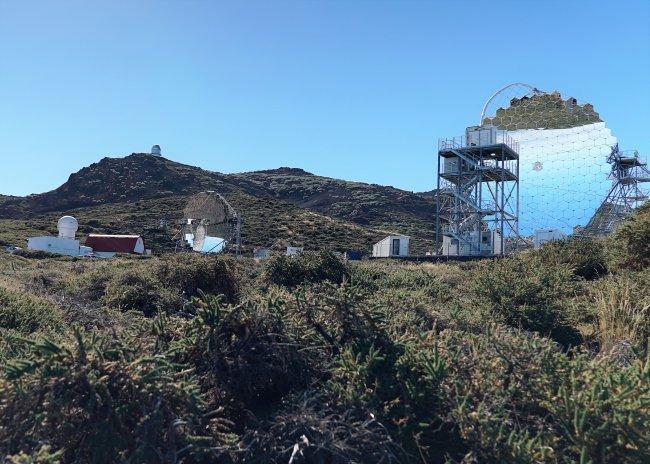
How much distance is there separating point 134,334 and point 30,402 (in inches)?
53.3

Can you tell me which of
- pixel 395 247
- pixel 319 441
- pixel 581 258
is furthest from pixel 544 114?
pixel 319 441

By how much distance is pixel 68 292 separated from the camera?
12711 mm

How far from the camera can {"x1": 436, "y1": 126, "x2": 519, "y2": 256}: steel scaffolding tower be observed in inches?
1219

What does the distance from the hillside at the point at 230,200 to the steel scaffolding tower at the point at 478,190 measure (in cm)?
2121

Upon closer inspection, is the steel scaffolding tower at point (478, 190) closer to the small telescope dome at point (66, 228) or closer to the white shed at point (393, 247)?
the white shed at point (393, 247)

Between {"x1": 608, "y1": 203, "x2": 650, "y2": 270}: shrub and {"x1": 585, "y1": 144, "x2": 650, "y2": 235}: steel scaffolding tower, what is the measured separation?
18.5 metres

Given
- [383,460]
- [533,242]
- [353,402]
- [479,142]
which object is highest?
[479,142]

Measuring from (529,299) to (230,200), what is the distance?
68653 mm

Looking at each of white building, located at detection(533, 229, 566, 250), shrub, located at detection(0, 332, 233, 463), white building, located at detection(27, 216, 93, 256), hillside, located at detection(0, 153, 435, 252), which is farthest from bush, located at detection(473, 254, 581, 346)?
hillside, located at detection(0, 153, 435, 252)

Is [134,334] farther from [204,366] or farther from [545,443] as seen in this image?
[545,443]

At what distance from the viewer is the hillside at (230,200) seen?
5897 cm

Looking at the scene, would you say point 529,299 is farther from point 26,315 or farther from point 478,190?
point 478,190

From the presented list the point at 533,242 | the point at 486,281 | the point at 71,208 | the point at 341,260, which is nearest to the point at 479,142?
the point at 533,242

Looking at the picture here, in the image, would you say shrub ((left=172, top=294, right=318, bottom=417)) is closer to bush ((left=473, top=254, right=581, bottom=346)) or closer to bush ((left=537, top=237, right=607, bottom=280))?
bush ((left=473, top=254, right=581, bottom=346))
